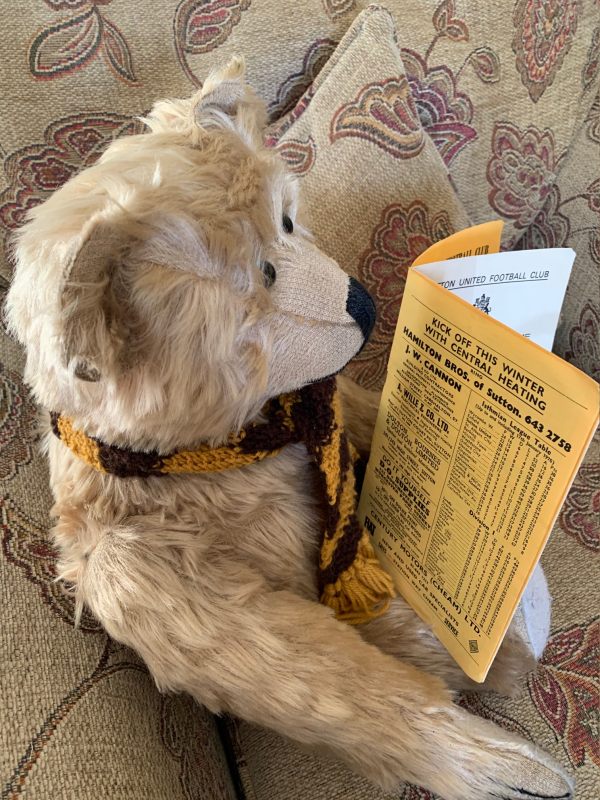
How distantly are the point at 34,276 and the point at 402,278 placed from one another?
49cm

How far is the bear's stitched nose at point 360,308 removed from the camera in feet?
1.70

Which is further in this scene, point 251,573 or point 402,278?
point 402,278

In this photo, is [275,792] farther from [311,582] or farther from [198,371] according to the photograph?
[198,371]

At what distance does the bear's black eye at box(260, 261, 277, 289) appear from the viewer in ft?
1.56

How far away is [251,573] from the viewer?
55cm

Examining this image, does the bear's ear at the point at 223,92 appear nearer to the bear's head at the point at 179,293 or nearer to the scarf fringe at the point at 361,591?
the bear's head at the point at 179,293

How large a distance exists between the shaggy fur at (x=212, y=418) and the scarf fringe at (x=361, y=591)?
0.04 meters

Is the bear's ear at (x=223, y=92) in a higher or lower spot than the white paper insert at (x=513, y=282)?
higher

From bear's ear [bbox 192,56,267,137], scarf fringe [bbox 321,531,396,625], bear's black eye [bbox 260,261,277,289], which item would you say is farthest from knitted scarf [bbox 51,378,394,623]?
bear's ear [bbox 192,56,267,137]

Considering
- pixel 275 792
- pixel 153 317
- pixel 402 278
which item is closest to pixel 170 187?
pixel 153 317

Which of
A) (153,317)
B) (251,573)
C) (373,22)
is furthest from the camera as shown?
(373,22)

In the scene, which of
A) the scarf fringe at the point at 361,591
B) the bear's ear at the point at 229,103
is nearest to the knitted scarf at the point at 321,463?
the scarf fringe at the point at 361,591

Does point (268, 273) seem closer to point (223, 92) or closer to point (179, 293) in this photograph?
point (179, 293)

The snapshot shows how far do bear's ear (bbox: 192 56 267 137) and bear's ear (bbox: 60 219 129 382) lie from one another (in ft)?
0.59
